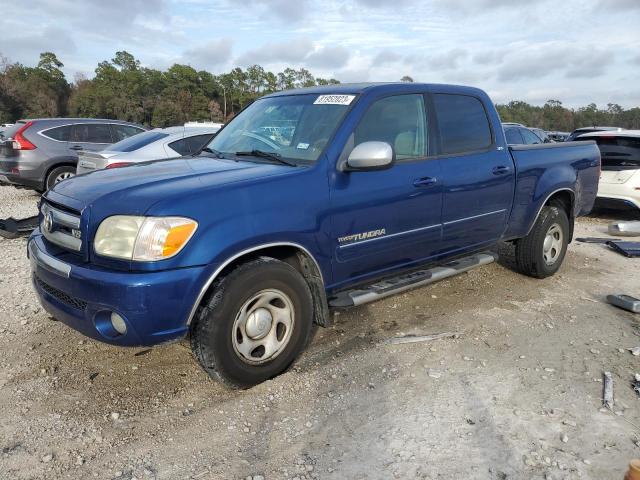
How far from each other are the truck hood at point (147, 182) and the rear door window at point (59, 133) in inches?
301

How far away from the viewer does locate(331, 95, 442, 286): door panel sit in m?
3.51

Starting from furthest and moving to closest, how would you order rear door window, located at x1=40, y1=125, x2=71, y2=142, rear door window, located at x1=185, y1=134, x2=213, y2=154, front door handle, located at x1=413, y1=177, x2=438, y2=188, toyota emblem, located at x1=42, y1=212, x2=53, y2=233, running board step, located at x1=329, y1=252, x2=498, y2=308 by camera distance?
rear door window, located at x1=40, y1=125, x2=71, y2=142 < rear door window, located at x1=185, y1=134, x2=213, y2=154 < front door handle, located at x1=413, y1=177, x2=438, y2=188 < running board step, located at x1=329, y1=252, x2=498, y2=308 < toyota emblem, located at x1=42, y1=212, x2=53, y2=233

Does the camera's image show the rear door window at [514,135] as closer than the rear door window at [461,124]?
No

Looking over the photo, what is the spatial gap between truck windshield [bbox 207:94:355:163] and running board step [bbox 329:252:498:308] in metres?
1.00

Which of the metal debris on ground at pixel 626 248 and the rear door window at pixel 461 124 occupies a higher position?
the rear door window at pixel 461 124

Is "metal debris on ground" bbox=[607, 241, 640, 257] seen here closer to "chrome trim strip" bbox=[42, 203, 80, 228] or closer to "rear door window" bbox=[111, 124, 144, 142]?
"chrome trim strip" bbox=[42, 203, 80, 228]

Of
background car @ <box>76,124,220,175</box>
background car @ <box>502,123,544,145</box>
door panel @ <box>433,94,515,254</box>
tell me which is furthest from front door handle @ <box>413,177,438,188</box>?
background car @ <box>502,123,544,145</box>

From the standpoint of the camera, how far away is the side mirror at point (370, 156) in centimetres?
338

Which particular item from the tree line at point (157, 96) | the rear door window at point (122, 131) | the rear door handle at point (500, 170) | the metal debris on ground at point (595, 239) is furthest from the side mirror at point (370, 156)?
the tree line at point (157, 96)

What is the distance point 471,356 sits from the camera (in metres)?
3.75

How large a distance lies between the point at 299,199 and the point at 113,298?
48.3 inches

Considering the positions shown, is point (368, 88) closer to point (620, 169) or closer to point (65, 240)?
point (65, 240)

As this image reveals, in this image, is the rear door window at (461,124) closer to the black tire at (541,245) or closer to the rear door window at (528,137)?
the black tire at (541,245)

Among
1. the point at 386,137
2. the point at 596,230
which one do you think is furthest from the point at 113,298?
the point at 596,230
